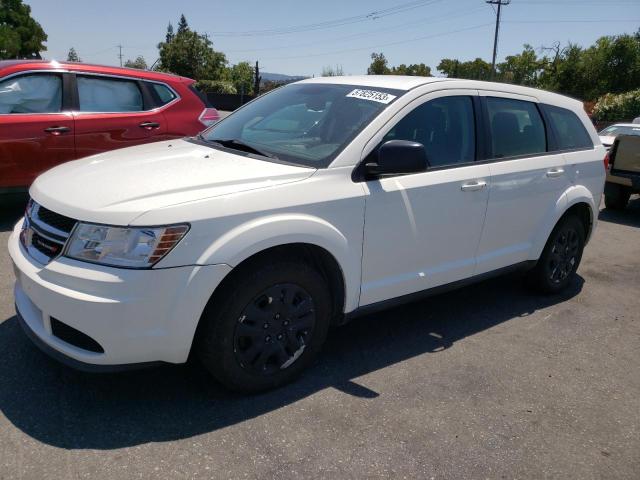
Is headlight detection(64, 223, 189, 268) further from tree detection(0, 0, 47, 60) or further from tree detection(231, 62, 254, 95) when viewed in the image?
tree detection(231, 62, 254, 95)

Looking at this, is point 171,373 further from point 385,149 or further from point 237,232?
point 385,149

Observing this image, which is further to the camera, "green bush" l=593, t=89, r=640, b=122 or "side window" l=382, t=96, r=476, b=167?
"green bush" l=593, t=89, r=640, b=122

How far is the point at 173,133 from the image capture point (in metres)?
6.48

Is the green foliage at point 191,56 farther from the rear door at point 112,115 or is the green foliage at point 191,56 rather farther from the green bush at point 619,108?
the rear door at point 112,115

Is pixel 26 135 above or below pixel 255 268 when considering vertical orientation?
above

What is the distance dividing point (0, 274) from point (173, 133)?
2.66 metres

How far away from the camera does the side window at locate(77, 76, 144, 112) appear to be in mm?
5965

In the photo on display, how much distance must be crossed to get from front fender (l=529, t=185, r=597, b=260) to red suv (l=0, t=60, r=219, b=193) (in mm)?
4105

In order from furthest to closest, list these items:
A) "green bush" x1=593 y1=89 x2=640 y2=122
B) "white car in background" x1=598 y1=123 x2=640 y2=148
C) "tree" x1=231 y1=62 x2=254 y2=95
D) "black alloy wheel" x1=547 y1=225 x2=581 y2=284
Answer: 1. "tree" x1=231 y1=62 x2=254 y2=95
2. "green bush" x1=593 y1=89 x2=640 y2=122
3. "white car in background" x1=598 y1=123 x2=640 y2=148
4. "black alloy wheel" x1=547 y1=225 x2=581 y2=284

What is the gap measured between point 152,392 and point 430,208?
6.36 feet

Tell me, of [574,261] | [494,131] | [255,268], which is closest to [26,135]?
[255,268]

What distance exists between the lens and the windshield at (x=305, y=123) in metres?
3.29

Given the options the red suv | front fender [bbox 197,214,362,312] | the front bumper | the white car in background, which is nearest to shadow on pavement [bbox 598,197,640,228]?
the white car in background

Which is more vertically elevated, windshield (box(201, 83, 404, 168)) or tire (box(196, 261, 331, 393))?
windshield (box(201, 83, 404, 168))
